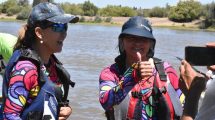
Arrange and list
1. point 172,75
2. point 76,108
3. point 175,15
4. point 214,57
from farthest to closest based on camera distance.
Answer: point 175,15 → point 76,108 → point 172,75 → point 214,57

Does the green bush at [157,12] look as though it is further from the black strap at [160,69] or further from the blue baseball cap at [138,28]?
the black strap at [160,69]

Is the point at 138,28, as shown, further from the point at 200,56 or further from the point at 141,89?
the point at 200,56

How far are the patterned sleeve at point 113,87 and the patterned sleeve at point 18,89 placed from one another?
1.81 feet

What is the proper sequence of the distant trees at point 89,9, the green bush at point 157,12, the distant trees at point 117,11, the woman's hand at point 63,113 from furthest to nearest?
the distant trees at point 117,11
the distant trees at point 89,9
the green bush at point 157,12
the woman's hand at point 63,113

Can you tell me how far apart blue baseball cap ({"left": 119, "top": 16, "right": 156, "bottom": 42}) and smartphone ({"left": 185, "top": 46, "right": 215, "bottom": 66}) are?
1.26 meters

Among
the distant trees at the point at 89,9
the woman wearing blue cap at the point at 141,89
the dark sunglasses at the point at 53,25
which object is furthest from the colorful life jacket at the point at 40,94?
the distant trees at the point at 89,9

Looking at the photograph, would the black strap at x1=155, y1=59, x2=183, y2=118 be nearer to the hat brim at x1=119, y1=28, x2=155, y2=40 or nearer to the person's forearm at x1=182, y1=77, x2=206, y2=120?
the hat brim at x1=119, y1=28, x2=155, y2=40

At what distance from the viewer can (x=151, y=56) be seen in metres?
4.18

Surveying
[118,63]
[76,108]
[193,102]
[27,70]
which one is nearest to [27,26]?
[27,70]

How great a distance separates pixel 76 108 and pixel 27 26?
8208 millimetres

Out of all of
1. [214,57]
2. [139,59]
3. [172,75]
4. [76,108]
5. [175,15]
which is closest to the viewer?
[214,57]

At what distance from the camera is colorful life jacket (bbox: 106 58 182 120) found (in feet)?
12.9

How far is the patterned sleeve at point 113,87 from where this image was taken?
12.9 ft

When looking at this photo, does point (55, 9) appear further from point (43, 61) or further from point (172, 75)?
point (172, 75)
